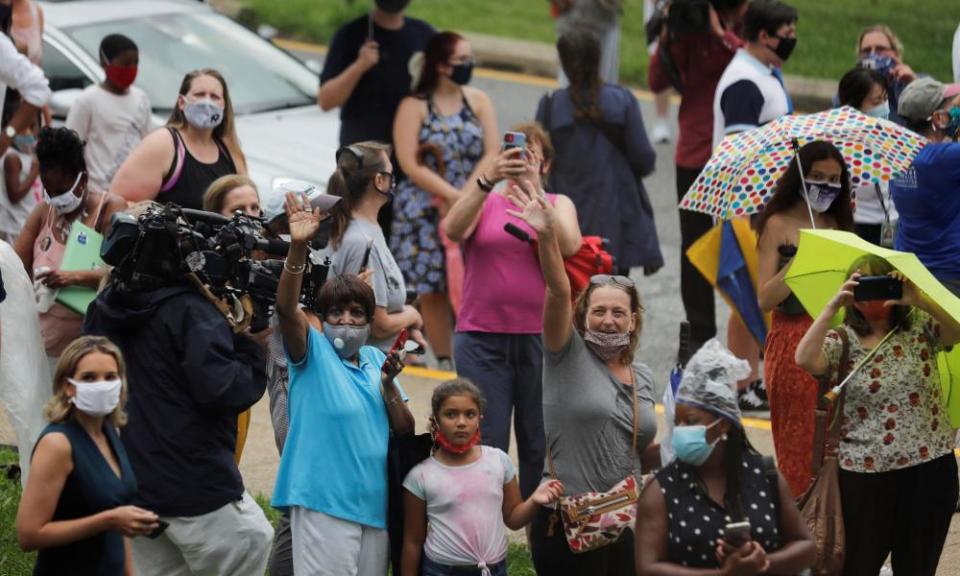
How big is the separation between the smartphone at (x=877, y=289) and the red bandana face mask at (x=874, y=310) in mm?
176

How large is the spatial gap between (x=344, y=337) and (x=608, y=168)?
154 inches

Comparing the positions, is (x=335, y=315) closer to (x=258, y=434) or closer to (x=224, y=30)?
(x=258, y=434)

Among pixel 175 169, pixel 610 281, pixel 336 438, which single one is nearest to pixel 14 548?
pixel 175 169

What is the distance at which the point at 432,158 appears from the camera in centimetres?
1057

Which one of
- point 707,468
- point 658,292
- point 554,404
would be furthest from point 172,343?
point 658,292

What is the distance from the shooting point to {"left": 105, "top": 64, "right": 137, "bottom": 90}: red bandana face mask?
10953 millimetres

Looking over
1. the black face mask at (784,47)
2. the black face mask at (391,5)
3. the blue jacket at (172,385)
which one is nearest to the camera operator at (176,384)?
the blue jacket at (172,385)

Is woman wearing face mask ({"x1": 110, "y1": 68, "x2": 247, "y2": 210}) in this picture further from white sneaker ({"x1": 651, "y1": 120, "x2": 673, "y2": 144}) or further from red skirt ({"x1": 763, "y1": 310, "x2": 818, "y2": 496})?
white sneaker ({"x1": 651, "y1": 120, "x2": 673, "y2": 144})

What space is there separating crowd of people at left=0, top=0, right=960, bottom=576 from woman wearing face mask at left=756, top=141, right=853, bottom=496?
0.03 ft

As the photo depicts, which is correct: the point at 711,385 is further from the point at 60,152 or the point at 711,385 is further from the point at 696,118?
the point at 696,118

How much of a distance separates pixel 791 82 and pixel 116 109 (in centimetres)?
907

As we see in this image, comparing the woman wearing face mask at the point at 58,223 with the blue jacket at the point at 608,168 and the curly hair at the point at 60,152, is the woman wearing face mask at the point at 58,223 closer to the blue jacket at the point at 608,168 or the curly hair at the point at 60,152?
the curly hair at the point at 60,152

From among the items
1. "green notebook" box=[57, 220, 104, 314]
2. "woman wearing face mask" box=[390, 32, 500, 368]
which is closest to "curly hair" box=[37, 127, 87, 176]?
"green notebook" box=[57, 220, 104, 314]

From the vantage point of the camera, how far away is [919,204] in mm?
8328
